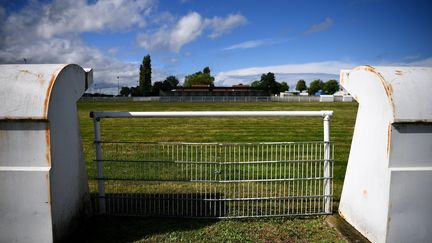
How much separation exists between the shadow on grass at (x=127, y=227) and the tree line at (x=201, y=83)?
10372cm

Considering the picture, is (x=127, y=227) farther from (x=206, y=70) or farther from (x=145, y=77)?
(x=206, y=70)

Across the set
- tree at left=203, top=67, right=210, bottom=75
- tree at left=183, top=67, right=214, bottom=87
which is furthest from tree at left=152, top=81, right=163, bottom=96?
tree at left=203, top=67, right=210, bottom=75

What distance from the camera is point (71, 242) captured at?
3.58m

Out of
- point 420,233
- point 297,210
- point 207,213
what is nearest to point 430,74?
point 420,233

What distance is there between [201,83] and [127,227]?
437ft

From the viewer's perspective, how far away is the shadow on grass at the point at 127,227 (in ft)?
12.4

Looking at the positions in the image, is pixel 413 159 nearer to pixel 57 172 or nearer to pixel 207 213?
pixel 207 213

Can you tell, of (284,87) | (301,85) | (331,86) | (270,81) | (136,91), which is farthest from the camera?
(301,85)

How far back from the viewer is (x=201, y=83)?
136000 mm

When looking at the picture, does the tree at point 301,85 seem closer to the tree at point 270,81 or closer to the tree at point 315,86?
the tree at point 315,86

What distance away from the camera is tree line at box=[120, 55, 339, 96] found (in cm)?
10756

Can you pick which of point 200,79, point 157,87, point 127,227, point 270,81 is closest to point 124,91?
point 157,87

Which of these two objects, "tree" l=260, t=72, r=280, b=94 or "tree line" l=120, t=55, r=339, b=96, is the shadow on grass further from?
"tree" l=260, t=72, r=280, b=94

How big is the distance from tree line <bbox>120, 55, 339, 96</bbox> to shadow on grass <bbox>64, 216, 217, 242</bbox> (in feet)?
340
